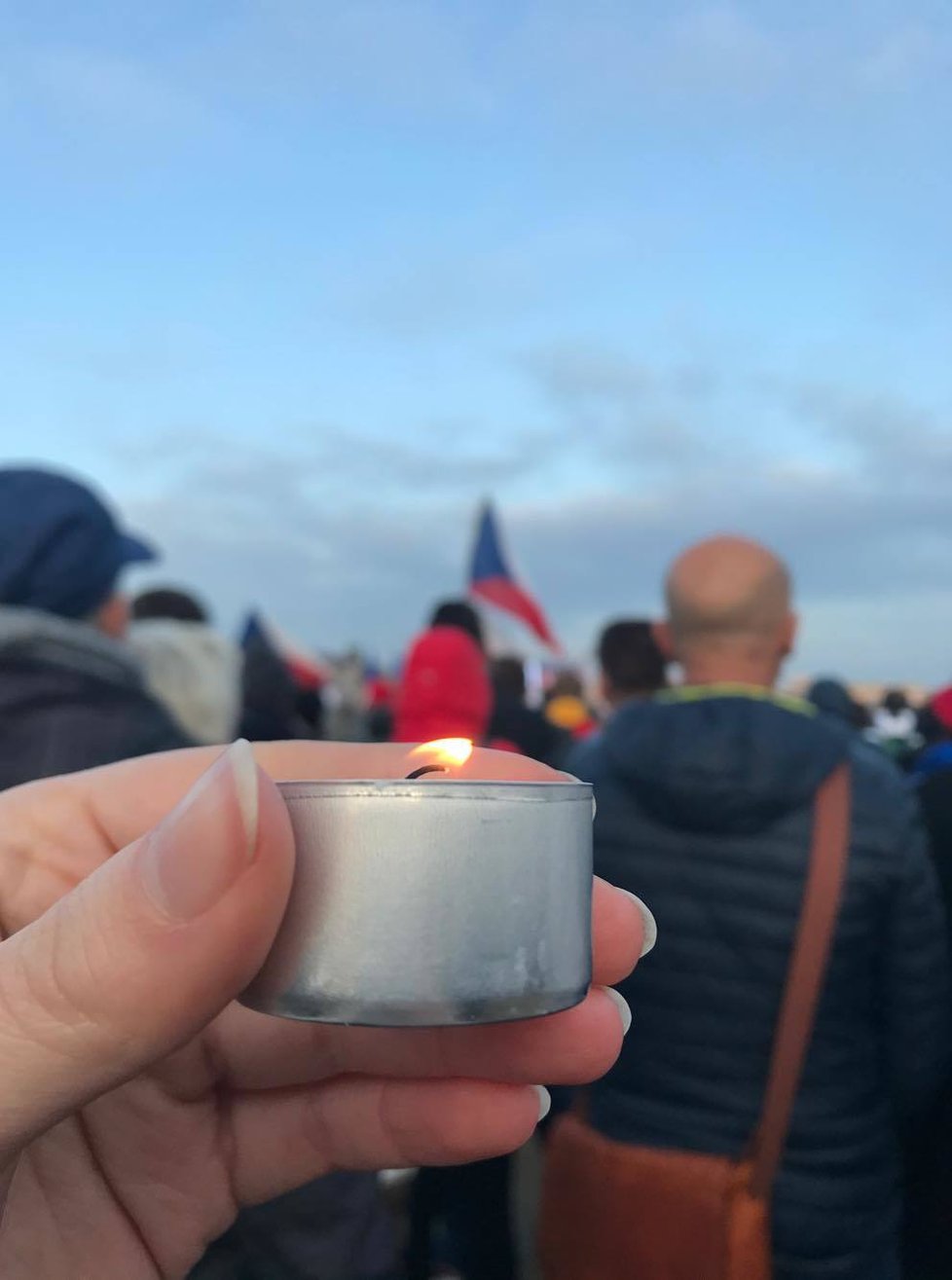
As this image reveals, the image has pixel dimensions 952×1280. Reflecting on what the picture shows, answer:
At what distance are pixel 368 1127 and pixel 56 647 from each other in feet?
4.68

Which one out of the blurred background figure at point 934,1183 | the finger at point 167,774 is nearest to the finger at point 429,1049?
the finger at point 167,774

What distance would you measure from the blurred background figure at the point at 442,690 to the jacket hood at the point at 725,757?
1314 mm

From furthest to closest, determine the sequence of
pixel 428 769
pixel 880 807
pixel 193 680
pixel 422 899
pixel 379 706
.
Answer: pixel 379 706 < pixel 193 680 < pixel 880 807 < pixel 428 769 < pixel 422 899

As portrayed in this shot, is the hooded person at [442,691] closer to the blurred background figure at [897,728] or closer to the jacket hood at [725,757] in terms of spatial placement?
the jacket hood at [725,757]

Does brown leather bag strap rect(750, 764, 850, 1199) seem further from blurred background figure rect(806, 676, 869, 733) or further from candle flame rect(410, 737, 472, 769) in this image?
blurred background figure rect(806, 676, 869, 733)

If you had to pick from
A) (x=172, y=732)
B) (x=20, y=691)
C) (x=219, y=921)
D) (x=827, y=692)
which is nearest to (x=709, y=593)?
(x=172, y=732)

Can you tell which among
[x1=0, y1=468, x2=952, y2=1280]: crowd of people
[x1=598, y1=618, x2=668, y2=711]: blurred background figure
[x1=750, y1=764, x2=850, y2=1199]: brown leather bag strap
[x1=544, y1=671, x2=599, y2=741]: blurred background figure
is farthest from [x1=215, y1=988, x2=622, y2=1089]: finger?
[x1=544, y1=671, x2=599, y2=741]: blurred background figure

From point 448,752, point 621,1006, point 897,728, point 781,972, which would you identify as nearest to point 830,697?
point 897,728

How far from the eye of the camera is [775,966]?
8.29ft

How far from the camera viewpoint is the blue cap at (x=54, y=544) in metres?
2.59

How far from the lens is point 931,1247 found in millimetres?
2920

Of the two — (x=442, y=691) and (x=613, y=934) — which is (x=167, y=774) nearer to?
(x=613, y=934)

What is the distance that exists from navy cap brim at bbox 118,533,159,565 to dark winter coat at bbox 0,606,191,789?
16.4 inches

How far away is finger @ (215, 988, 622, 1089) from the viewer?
4.19ft
